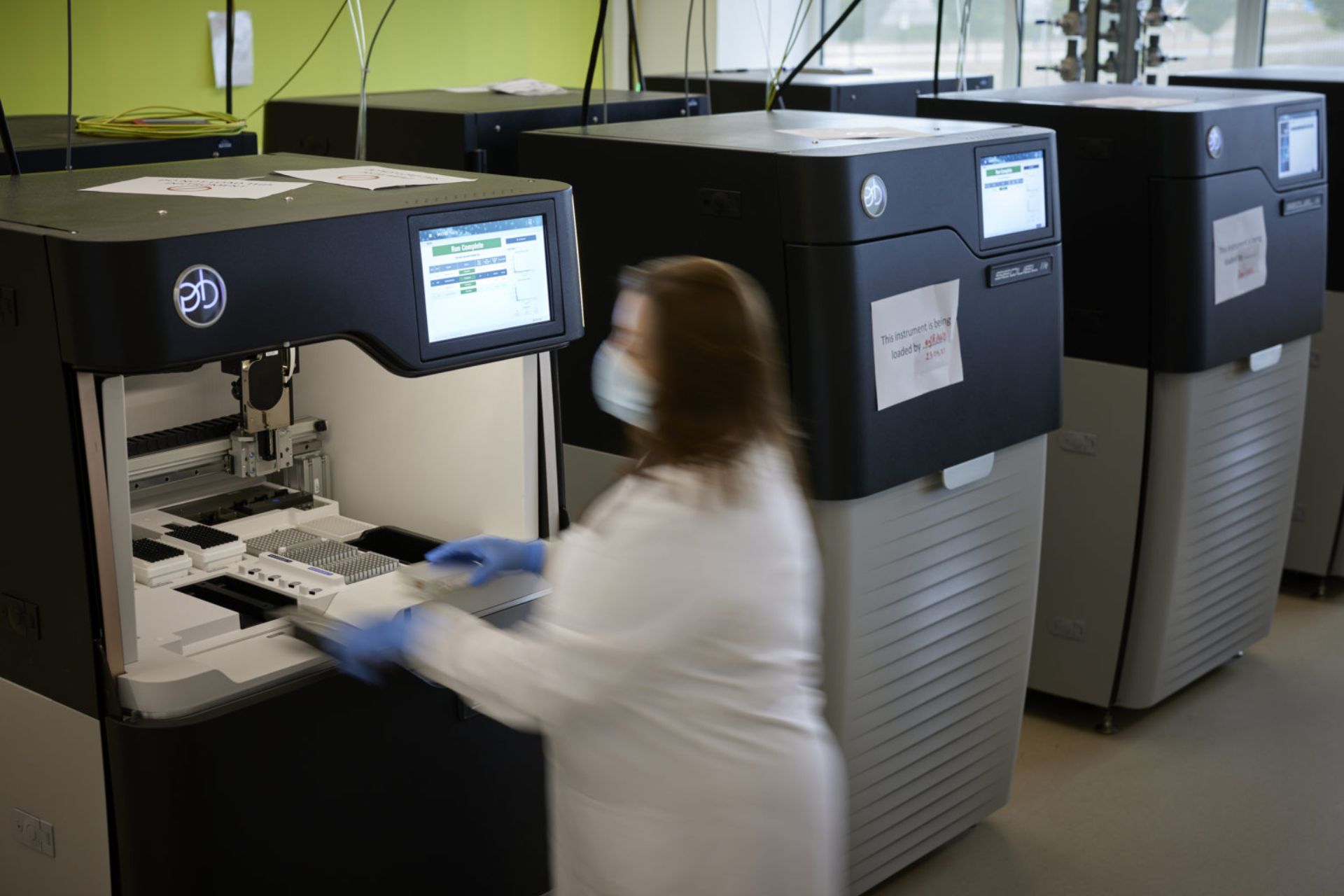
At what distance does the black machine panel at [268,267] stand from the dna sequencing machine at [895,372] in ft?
1.28

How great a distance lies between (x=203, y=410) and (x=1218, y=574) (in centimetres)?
216

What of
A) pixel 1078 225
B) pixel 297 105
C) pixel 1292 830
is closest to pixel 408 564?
pixel 297 105

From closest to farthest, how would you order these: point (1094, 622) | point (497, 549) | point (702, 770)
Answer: point (702, 770) < point (497, 549) < point (1094, 622)

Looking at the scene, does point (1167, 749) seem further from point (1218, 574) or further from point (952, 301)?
point (952, 301)

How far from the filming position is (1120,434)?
279cm

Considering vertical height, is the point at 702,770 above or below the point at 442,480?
below

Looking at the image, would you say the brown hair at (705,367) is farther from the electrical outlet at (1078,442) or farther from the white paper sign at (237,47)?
the white paper sign at (237,47)

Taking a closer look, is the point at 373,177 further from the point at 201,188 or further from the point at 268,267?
the point at 268,267

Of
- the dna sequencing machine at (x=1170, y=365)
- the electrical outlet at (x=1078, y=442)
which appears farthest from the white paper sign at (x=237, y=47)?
the electrical outlet at (x=1078, y=442)

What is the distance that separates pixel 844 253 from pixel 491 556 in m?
0.63

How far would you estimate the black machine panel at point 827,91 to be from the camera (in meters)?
3.39

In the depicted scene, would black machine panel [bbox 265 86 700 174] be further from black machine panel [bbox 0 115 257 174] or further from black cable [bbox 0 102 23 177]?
black cable [bbox 0 102 23 177]

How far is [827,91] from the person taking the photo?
337cm

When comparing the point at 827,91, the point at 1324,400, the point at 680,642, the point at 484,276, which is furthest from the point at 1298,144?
the point at 680,642
